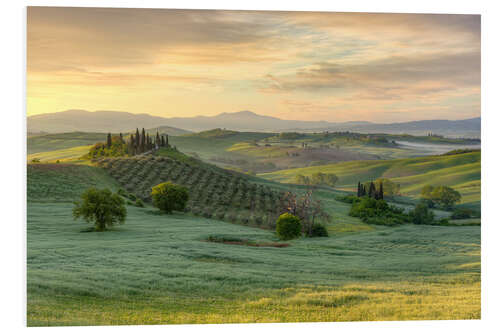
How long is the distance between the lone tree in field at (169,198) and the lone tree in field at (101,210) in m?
4.84

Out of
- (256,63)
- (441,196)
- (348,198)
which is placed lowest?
(348,198)

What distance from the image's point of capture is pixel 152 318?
32.8 ft

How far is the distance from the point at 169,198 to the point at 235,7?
45.9 ft

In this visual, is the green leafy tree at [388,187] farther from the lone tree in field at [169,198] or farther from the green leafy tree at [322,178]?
the lone tree in field at [169,198]

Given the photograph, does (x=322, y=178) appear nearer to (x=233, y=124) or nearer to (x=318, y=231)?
(x=318, y=231)

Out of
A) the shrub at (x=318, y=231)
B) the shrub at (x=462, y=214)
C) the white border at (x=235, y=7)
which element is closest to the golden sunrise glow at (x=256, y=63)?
the white border at (x=235, y=7)

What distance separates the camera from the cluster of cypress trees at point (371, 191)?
27.0 metres

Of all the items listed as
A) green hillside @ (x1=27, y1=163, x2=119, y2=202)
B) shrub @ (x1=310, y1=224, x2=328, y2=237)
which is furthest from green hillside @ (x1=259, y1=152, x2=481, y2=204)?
green hillside @ (x1=27, y1=163, x2=119, y2=202)

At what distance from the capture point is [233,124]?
1908 cm

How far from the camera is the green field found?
10070 millimetres

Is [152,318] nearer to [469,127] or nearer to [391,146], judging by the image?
[469,127]

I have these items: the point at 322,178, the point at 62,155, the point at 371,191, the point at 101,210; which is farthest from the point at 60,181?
the point at 371,191
